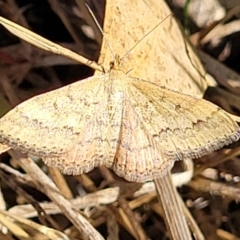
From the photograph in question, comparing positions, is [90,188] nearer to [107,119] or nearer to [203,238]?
[203,238]

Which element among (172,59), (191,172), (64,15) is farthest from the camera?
(64,15)

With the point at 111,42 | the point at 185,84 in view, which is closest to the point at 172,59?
the point at 185,84

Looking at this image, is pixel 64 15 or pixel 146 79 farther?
pixel 64 15

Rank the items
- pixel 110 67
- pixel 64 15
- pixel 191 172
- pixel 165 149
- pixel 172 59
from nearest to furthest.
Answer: pixel 165 149
pixel 110 67
pixel 172 59
pixel 191 172
pixel 64 15

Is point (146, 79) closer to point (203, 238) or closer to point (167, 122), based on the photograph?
point (167, 122)

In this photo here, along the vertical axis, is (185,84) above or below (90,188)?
above

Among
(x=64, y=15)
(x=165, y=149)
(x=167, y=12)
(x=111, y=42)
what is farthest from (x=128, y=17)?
(x=64, y=15)

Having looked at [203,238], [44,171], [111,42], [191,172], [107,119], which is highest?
[111,42]
